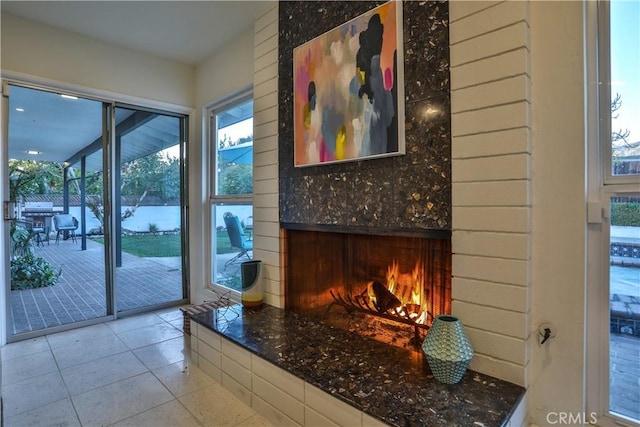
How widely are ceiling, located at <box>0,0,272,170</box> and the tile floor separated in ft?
5.30

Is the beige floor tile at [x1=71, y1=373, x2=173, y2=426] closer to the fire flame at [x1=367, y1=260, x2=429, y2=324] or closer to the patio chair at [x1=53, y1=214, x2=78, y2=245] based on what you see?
the fire flame at [x1=367, y1=260, x2=429, y2=324]

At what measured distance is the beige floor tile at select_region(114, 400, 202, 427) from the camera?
1.65 m

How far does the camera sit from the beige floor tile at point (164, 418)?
5.40 feet

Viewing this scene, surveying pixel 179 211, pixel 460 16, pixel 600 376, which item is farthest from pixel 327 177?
pixel 179 211

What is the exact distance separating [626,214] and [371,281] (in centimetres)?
130

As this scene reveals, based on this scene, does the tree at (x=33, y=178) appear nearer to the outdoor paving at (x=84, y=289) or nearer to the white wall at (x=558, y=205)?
the outdoor paving at (x=84, y=289)

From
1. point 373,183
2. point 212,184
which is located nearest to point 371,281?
point 373,183

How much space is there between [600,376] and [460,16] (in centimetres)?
163

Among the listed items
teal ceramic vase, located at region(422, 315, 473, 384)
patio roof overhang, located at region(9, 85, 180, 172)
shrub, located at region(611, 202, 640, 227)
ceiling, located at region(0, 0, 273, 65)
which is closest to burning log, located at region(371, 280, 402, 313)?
teal ceramic vase, located at region(422, 315, 473, 384)

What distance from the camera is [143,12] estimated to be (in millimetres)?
2564

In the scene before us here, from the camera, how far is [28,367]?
7.29ft

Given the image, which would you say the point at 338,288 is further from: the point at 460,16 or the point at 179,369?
the point at 460,16

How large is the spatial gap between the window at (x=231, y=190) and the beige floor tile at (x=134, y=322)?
2.09ft

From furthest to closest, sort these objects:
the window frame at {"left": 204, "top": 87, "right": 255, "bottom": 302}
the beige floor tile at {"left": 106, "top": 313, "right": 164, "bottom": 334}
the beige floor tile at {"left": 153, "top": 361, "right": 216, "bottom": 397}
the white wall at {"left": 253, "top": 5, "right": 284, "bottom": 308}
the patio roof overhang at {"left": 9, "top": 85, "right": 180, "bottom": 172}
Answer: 1. the window frame at {"left": 204, "top": 87, "right": 255, "bottom": 302}
2. the beige floor tile at {"left": 106, "top": 313, "right": 164, "bottom": 334}
3. the patio roof overhang at {"left": 9, "top": 85, "right": 180, "bottom": 172}
4. the white wall at {"left": 253, "top": 5, "right": 284, "bottom": 308}
5. the beige floor tile at {"left": 153, "top": 361, "right": 216, "bottom": 397}
